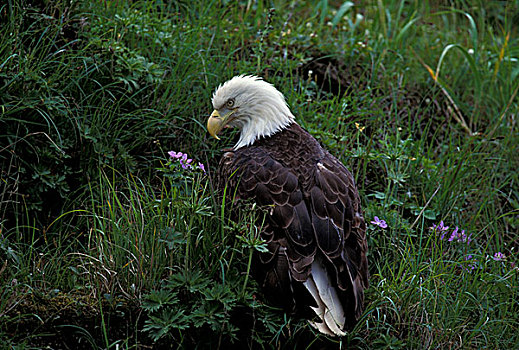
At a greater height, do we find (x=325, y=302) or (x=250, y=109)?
(x=250, y=109)

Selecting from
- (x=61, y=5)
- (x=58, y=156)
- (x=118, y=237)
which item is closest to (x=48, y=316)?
(x=118, y=237)

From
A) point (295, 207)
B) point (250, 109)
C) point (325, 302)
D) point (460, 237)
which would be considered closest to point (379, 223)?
point (460, 237)

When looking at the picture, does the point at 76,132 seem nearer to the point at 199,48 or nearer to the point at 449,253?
the point at 199,48

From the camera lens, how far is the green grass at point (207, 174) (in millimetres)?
3373

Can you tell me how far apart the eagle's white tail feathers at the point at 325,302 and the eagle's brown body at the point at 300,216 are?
0.02m

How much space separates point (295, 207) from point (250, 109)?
984 mm

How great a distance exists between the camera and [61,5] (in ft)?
15.3

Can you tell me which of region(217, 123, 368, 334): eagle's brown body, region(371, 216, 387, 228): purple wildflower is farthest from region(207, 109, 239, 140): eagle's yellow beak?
region(371, 216, 387, 228): purple wildflower

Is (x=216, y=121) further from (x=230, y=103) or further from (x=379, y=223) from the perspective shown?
(x=379, y=223)

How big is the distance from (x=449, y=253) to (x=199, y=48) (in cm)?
267

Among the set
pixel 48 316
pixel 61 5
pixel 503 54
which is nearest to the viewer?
pixel 48 316

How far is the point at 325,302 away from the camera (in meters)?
3.38

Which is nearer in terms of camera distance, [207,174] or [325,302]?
[325,302]

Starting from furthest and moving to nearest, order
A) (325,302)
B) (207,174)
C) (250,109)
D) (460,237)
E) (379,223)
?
(207,174), (460,237), (250,109), (379,223), (325,302)
